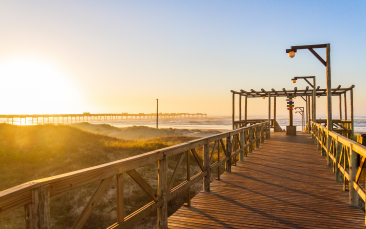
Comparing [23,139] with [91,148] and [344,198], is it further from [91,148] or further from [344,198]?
[344,198]

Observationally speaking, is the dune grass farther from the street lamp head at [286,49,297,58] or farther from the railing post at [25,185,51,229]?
the railing post at [25,185,51,229]

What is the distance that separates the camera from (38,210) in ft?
6.23

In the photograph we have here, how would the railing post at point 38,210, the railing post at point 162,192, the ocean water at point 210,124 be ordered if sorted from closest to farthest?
1. the railing post at point 38,210
2. the railing post at point 162,192
3. the ocean water at point 210,124

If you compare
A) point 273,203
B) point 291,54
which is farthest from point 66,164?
point 291,54

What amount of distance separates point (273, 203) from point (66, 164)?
11802 millimetres

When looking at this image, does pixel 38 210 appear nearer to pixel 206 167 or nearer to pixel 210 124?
pixel 206 167

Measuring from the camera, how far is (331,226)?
3607mm

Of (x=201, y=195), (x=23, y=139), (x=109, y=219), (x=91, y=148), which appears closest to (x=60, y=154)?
(x=91, y=148)

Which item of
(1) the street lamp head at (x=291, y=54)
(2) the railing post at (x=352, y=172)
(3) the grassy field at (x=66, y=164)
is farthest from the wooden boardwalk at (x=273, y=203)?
(3) the grassy field at (x=66, y=164)

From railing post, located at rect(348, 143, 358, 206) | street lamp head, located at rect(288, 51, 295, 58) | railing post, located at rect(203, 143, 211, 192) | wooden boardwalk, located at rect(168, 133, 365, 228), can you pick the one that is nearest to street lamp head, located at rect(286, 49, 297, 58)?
street lamp head, located at rect(288, 51, 295, 58)

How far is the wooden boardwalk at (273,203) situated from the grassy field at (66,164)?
5.51 meters

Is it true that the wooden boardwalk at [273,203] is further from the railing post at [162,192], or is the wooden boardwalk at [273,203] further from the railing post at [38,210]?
the railing post at [38,210]

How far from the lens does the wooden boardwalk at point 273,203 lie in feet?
12.4

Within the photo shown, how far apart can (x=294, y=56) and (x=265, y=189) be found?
5827 mm
